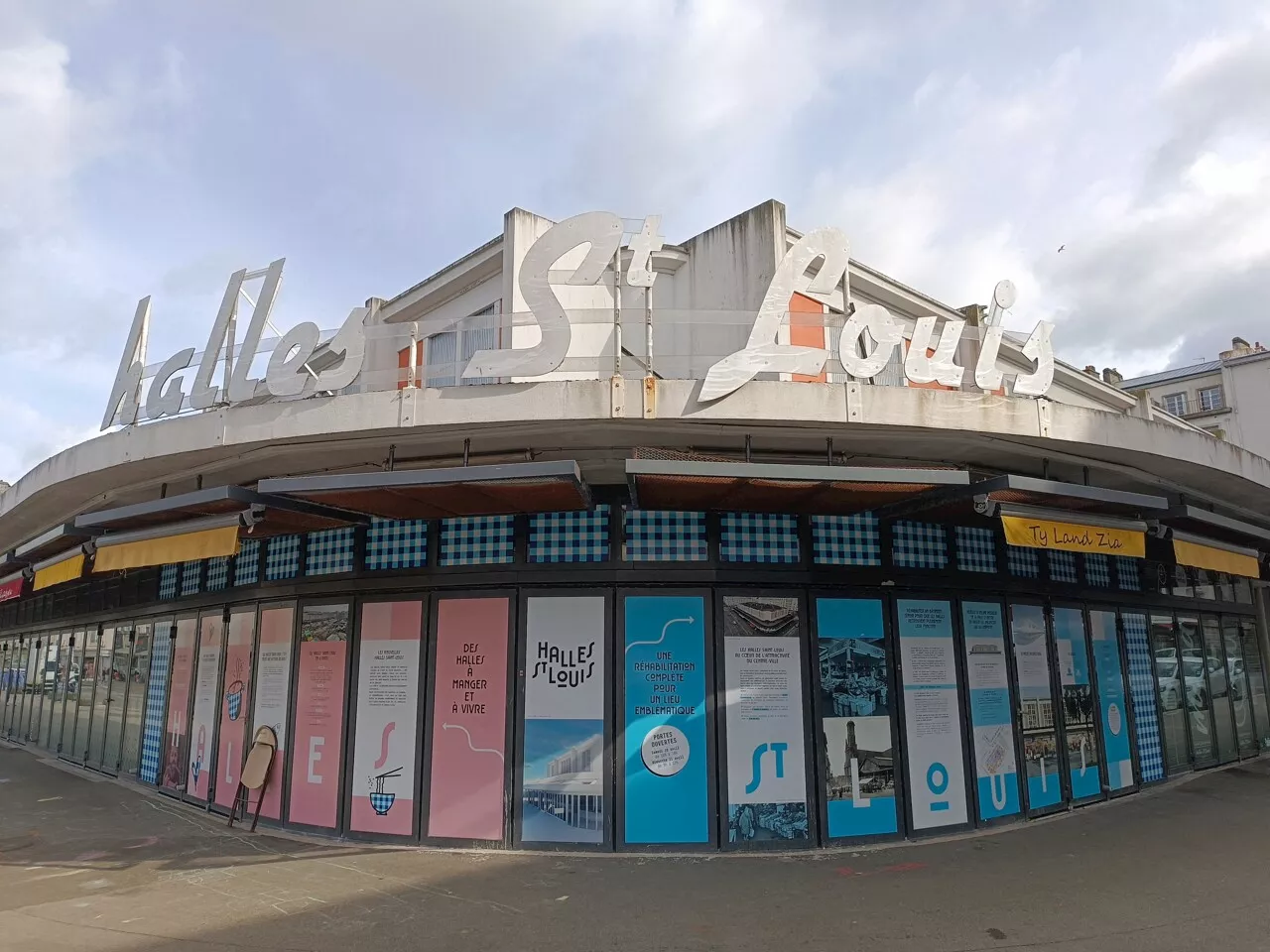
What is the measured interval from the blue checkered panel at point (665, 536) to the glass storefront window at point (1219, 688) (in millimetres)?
9412

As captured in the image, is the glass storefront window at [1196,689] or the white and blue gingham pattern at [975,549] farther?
the glass storefront window at [1196,689]

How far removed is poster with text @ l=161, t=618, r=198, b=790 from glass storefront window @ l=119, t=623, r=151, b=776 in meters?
1.13

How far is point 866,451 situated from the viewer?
Answer: 8406mm

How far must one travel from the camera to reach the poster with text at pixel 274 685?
8.95 meters

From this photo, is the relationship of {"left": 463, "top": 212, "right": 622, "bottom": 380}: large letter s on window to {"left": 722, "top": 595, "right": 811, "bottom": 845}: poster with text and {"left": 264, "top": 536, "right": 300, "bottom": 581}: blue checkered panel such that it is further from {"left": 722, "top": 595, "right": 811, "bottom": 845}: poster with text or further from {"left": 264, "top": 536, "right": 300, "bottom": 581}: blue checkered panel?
{"left": 264, "top": 536, "right": 300, "bottom": 581}: blue checkered panel

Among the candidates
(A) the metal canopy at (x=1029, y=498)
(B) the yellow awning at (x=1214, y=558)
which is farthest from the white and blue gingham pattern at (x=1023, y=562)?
(B) the yellow awning at (x=1214, y=558)

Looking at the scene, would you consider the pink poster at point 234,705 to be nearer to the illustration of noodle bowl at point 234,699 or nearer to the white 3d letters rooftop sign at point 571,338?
the illustration of noodle bowl at point 234,699

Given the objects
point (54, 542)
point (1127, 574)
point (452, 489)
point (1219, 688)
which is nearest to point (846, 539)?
point (452, 489)

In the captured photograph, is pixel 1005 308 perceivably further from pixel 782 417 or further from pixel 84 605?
pixel 84 605

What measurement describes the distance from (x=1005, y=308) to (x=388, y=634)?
7.00 metres

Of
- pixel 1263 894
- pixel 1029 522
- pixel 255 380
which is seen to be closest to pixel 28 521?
pixel 255 380

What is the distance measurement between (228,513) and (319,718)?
237cm

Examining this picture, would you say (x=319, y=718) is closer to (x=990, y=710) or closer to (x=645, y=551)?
(x=645, y=551)

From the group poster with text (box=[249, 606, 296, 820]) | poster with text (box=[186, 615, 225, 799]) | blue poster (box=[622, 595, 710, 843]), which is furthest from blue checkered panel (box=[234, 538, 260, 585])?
blue poster (box=[622, 595, 710, 843])
